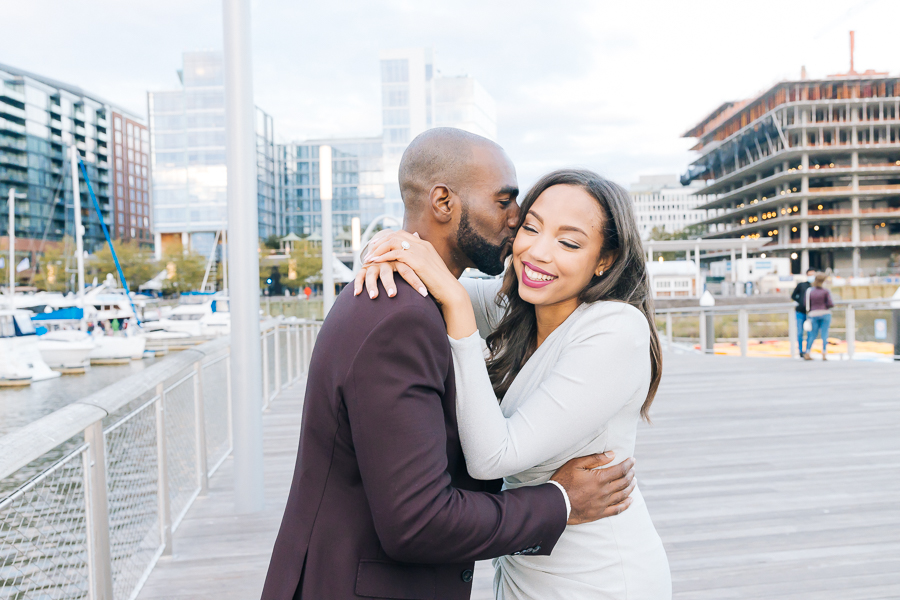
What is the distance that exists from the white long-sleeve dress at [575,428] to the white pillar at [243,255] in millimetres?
2948

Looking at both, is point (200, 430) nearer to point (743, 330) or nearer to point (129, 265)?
point (743, 330)

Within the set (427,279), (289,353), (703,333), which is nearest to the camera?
(427,279)

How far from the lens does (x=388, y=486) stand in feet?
3.52

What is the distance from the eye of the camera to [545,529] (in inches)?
49.4

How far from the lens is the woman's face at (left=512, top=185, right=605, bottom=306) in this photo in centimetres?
146

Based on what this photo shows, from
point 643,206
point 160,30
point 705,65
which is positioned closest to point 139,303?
point 160,30

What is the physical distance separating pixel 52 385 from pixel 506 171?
22.4 metres

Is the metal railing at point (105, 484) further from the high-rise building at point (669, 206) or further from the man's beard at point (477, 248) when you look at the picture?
the high-rise building at point (669, 206)

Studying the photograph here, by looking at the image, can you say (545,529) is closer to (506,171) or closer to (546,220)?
(546,220)

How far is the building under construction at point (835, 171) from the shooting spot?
222 feet

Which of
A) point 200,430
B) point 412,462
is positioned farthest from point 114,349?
point 412,462

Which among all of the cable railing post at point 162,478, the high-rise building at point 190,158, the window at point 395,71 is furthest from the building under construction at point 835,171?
the cable railing post at point 162,478

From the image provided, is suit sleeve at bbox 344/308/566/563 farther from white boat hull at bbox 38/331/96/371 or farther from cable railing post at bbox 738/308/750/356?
white boat hull at bbox 38/331/96/371

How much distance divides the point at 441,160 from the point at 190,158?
77.3m
